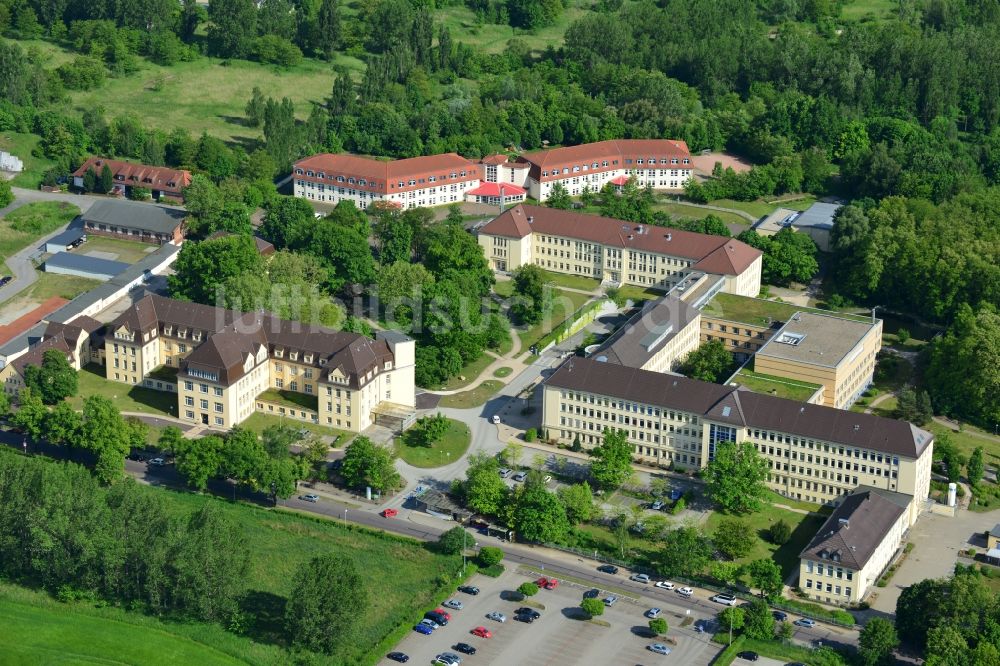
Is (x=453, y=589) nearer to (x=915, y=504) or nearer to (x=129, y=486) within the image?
(x=129, y=486)

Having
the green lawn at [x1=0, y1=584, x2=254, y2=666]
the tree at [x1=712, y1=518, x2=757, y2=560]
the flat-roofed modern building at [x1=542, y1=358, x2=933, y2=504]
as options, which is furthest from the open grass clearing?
the green lawn at [x1=0, y1=584, x2=254, y2=666]

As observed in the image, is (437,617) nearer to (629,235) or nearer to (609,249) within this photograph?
(609,249)

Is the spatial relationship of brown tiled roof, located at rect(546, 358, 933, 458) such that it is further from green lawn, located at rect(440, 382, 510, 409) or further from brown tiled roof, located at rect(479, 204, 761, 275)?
brown tiled roof, located at rect(479, 204, 761, 275)

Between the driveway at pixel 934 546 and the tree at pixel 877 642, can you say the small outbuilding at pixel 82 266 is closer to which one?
the driveway at pixel 934 546

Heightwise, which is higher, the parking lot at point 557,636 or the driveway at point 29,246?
the driveway at point 29,246

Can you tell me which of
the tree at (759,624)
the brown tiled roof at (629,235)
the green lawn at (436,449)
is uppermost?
the brown tiled roof at (629,235)

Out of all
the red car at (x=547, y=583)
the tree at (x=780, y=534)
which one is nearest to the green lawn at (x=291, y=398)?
the red car at (x=547, y=583)

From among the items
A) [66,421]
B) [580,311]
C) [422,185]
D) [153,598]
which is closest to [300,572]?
[153,598]
